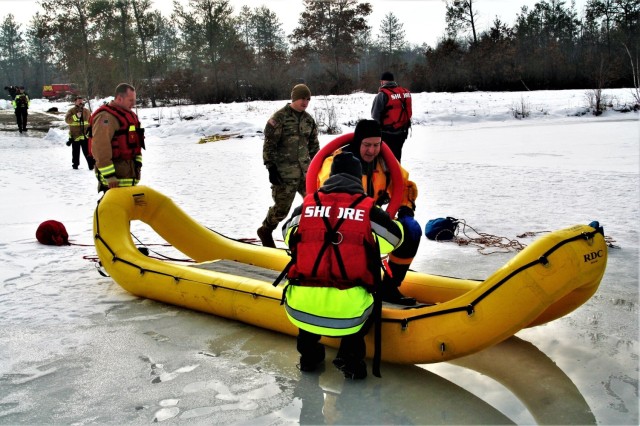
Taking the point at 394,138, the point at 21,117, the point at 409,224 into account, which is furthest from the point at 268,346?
the point at 21,117

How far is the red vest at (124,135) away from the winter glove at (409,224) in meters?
2.55

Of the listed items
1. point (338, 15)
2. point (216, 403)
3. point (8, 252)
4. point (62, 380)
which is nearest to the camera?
point (216, 403)

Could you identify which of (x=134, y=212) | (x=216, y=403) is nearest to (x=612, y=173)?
(x=134, y=212)

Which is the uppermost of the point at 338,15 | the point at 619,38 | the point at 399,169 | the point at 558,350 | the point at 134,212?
the point at 338,15

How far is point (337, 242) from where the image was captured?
2834 millimetres

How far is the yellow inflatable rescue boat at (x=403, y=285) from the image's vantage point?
2.82m

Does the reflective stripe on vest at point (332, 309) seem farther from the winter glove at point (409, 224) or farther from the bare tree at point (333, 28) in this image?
the bare tree at point (333, 28)

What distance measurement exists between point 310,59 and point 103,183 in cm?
3101

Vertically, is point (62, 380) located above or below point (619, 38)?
below

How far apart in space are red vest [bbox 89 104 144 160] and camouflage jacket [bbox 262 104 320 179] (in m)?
1.12

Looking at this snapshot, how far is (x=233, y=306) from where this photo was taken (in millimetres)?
3793

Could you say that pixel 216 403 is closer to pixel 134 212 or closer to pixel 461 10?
pixel 134 212

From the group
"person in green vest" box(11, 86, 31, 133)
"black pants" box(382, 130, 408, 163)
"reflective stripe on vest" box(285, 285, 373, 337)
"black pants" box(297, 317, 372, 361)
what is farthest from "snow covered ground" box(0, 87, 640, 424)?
"person in green vest" box(11, 86, 31, 133)

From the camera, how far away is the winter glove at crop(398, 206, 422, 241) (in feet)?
12.1
